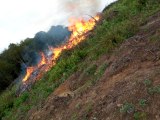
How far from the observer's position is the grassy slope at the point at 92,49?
15916 millimetres

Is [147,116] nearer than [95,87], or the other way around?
[147,116]

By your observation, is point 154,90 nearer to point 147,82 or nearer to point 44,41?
point 147,82

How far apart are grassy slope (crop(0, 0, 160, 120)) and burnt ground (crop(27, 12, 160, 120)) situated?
693 mm

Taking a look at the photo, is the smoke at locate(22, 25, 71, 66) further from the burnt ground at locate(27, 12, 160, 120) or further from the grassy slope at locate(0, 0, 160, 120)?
the burnt ground at locate(27, 12, 160, 120)

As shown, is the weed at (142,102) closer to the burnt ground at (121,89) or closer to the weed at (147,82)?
the burnt ground at (121,89)

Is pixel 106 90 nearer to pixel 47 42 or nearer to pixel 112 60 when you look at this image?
pixel 112 60

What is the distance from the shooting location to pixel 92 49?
18.0 m

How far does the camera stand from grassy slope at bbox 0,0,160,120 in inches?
627

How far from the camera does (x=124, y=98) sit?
33.1 ft

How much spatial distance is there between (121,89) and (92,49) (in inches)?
289

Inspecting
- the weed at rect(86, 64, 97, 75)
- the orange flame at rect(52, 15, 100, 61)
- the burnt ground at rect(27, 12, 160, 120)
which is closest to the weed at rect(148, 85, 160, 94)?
the burnt ground at rect(27, 12, 160, 120)

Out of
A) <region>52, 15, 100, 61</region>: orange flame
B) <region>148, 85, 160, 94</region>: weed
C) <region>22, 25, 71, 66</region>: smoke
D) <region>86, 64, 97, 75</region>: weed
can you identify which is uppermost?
<region>52, 15, 100, 61</region>: orange flame

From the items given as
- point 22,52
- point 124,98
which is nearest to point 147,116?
point 124,98

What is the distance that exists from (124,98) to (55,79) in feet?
30.7
